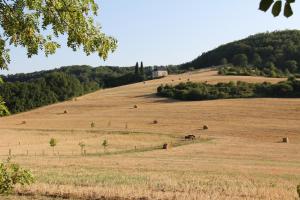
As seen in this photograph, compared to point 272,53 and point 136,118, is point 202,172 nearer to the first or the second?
point 136,118

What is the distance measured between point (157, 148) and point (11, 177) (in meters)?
38.4

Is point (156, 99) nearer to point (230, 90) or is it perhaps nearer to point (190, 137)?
point (230, 90)

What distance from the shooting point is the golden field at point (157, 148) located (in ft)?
61.3

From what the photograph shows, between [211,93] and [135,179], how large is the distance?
61.7 meters

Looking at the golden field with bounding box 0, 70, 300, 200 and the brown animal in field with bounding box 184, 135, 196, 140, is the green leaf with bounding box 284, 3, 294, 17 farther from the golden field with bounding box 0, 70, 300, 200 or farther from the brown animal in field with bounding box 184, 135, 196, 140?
the brown animal in field with bounding box 184, 135, 196, 140

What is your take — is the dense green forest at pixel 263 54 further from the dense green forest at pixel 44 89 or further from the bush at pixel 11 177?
the bush at pixel 11 177

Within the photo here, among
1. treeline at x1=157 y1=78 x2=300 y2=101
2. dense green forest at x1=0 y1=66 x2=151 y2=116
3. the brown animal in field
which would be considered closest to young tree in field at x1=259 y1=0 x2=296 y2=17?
the brown animal in field

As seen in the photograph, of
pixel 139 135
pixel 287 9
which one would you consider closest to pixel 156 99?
pixel 139 135

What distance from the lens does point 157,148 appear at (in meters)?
46.0

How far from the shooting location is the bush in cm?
780

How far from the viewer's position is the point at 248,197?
1709cm

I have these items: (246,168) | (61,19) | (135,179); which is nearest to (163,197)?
(135,179)

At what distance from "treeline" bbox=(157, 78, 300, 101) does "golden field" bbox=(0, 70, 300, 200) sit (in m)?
3.24

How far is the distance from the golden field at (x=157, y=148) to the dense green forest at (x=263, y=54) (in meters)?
39.9
